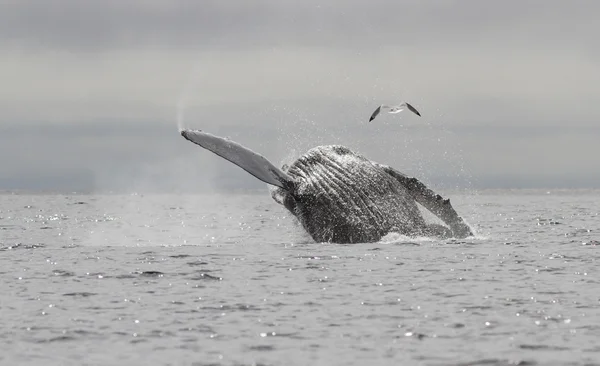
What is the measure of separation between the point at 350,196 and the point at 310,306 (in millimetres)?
6809

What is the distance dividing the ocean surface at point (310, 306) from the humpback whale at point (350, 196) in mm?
398

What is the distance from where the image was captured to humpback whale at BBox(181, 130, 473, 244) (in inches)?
870

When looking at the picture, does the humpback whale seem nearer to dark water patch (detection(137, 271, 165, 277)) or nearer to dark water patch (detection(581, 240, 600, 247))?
dark water patch (detection(137, 271, 165, 277))

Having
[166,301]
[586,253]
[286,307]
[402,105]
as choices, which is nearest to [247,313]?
[286,307]

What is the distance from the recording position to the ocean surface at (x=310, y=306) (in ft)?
39.9

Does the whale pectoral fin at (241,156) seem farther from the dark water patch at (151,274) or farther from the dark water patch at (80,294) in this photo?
the dark water patch at (80,294)

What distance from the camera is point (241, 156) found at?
67.6ft

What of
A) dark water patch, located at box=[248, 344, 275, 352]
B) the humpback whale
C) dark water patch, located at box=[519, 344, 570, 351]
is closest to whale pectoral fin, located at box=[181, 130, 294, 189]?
the humpback whale

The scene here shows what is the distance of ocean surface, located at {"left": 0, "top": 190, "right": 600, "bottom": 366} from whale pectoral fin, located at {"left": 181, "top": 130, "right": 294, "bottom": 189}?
6.17 ft

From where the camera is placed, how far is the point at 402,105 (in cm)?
2795

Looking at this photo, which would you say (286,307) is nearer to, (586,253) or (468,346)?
(468,346)

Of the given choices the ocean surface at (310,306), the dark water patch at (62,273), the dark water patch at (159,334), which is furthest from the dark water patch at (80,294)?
the dark water patch at (159,334)

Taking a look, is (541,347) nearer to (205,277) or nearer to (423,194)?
(205,277)

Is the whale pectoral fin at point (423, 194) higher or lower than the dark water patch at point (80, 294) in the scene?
higher
